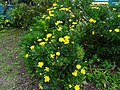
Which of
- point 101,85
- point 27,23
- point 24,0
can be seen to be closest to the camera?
point 101,85

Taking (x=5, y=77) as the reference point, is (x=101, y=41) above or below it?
above

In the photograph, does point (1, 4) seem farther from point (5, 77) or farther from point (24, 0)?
point (5, 77)

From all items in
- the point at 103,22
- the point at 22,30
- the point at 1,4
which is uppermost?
the point at 103,22

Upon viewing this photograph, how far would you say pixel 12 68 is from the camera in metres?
3.85

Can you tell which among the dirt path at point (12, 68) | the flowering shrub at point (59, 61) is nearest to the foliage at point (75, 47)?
the flowering shrub at point (59, 61)

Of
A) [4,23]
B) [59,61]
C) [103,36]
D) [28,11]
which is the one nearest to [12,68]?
[59,61]

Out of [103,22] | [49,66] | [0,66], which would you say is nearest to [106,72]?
[103,22]

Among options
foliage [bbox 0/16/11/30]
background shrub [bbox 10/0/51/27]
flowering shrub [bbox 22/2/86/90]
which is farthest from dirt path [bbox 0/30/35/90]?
foliage [bbox 0/16/11/30]

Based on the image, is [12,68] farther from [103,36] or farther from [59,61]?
[103,36]

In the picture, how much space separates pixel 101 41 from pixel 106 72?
0.47 m

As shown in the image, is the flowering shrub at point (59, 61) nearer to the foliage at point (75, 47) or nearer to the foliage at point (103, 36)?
the foliage at point (75, 47)

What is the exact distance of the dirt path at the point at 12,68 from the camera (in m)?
3.39

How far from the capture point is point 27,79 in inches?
137

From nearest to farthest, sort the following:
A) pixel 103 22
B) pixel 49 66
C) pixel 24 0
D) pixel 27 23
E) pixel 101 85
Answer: pixel 49 66
pixel 101 85
pixel 103 22
pixel 27 23
pixel 24 0
